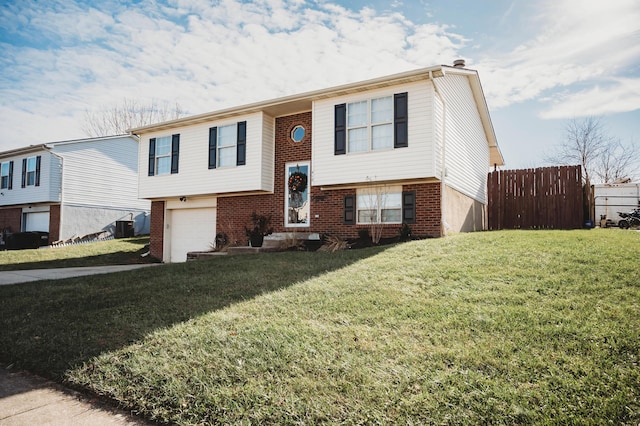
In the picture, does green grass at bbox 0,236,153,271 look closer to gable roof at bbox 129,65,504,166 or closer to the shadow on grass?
gable roof at bbox 129,65,504,166

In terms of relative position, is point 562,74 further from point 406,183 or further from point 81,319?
point 81,319

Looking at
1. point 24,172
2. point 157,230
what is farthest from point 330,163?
point 24,172

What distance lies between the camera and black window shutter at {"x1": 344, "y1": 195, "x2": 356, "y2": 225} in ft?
37.2

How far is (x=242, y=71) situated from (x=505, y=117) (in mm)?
12922

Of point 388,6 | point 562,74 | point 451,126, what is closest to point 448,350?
point 388,6

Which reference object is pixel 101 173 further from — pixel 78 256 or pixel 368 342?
pixel 368 342

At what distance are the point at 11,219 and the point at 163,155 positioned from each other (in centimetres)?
1519

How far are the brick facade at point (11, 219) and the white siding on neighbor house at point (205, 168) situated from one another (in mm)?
12863

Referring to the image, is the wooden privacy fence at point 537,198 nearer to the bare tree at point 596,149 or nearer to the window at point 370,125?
the window at point 370,125

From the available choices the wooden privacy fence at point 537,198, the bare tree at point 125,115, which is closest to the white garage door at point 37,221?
the bare tree at point 125,115

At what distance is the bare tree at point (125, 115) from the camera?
3241 cm

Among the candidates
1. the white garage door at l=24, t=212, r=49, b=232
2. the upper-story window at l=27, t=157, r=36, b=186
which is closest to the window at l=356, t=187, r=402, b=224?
the white garage door at l=24, t=212, r=49, b=232

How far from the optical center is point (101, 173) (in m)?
22.3

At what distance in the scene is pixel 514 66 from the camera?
1312 centimetres
